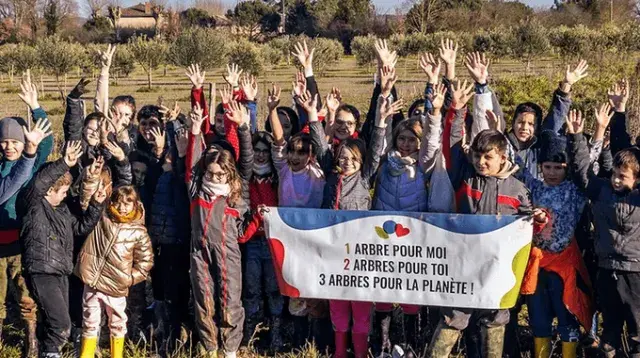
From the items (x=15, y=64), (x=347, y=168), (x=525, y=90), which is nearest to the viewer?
(x=347, y=168)

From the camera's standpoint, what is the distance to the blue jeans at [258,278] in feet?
18.4

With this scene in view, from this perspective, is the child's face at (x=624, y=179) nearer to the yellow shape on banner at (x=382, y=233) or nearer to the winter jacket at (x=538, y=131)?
the winter jacket at (x=538, y=131)

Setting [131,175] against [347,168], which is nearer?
[347,168]

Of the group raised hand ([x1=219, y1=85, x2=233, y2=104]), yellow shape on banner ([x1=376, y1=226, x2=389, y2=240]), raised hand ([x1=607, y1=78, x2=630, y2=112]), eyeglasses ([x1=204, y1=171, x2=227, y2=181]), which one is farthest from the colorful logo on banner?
raised hand ([x1=607, y1=78, x2=630, y2=112])

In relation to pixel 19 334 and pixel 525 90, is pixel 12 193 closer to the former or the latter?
pixel 19 334

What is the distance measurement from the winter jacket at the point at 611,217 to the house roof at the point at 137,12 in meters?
86.0

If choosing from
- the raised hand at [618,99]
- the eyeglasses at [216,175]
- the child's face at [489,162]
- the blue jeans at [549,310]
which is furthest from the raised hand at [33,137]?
the raised hand at [618,99]

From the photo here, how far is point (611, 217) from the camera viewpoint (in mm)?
4715

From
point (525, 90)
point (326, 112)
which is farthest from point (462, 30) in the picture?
point (326, 112)

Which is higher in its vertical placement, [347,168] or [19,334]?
[347,168]

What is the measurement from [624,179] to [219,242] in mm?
2814

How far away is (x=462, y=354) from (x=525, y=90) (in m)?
8.62

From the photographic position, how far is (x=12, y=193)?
17.5ft

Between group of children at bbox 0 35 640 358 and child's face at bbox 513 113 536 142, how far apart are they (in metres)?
0.01
